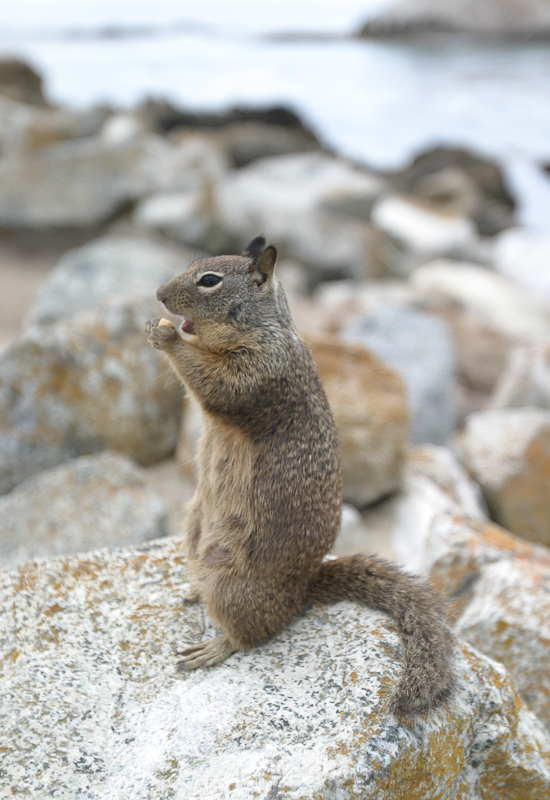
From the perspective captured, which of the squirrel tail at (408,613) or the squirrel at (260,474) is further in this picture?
the squirrel at (260,474)

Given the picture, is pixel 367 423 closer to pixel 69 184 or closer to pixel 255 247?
pixel 255 247

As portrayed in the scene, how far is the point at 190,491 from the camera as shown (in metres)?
4.90

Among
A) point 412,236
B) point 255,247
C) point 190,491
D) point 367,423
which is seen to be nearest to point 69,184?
point 412,236

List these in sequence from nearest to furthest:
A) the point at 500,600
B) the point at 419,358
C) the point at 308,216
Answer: the point at 500,600
the point at 419,358
the point at 308,216

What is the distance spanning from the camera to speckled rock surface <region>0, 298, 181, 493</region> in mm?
4609

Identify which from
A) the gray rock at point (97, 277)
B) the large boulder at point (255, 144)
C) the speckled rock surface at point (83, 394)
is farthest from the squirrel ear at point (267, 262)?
the large boulder at point (255, 144)

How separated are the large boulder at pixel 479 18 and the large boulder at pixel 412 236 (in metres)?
3.29

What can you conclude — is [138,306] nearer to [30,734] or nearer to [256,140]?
[30,734]

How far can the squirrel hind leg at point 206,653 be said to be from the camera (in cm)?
236

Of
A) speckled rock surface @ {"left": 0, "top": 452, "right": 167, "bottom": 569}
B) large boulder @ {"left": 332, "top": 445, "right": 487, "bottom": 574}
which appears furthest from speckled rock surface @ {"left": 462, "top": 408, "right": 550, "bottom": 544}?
speckled rock surface @ {"left": 0, "top": 452, "right": 167, "bottom": 569}

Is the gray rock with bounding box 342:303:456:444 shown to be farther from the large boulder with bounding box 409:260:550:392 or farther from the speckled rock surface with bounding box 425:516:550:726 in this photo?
the speckled rock surface with bounding box 425:516:550:726

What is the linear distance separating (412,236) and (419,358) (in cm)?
857

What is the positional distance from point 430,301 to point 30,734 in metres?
9.22

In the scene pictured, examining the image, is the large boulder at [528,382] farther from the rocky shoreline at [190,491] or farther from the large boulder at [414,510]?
the large boulder at [414,510]
